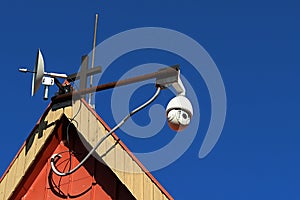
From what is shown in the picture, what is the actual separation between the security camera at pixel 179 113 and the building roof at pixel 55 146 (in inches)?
32.2

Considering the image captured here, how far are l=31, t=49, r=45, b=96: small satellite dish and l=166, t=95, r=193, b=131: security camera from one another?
2.18 meters

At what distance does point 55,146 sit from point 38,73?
990 millimetres

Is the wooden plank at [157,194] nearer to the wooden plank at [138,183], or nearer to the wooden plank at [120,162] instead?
the wooden plank at [138,183]

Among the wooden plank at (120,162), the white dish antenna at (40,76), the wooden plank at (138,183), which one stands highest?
the white dish antenna at (40,76)

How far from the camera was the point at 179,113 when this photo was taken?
8.11 meters

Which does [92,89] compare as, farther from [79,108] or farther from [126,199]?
[126,199]

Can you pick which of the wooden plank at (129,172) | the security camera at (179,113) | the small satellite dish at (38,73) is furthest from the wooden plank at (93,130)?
the security camera at (179,113)

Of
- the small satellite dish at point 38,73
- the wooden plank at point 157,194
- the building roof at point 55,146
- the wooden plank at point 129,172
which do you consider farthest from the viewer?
the small satellite dish at point 38,73

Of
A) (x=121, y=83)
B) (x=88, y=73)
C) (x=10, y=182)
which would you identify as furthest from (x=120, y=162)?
(x=10, y=182)

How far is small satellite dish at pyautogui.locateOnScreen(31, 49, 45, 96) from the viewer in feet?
31.4

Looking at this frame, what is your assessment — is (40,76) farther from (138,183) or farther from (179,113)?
(179,113)

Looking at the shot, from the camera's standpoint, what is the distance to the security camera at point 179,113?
8.07 meters

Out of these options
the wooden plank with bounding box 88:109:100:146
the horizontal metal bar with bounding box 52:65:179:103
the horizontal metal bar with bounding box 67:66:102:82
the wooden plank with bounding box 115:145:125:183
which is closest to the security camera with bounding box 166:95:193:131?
the horizontal metal bar with bounding box 52:65:179:103

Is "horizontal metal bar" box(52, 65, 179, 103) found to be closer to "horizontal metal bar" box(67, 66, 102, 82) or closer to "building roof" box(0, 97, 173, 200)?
"building roof" box(0, 97, 173, 200)
